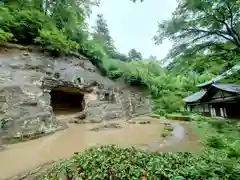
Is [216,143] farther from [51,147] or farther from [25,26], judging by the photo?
[25,26]

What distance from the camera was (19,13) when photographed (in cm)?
Answer: 1060

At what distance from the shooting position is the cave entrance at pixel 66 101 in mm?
12777

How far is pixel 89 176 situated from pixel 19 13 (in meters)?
11.4

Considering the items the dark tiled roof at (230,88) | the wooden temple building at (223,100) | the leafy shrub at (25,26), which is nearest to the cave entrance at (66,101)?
the leafy shrub at (25,26)

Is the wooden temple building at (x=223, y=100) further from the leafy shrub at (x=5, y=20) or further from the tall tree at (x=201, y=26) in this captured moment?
the leafy shrub at (x=5, y=20)

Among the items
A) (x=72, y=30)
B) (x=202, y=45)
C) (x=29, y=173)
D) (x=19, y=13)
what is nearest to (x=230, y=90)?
(x=202, y=45)

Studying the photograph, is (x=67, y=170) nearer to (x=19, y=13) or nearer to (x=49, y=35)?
(x=49, y=35)

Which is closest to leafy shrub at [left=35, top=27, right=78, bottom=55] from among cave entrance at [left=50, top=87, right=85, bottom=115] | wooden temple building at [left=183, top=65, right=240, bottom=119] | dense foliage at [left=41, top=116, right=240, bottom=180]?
cave entrance at [left=50, top=87, right=85, bottom=115]

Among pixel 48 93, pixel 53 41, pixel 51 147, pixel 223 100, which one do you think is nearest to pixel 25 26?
pixel 53 41

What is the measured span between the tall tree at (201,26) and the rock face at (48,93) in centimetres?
593

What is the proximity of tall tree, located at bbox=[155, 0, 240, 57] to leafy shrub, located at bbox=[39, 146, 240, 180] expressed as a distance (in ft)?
21.0

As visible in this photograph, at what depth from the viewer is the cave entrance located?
12777mm

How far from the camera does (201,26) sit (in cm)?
816

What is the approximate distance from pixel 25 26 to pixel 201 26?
10.0 meters
